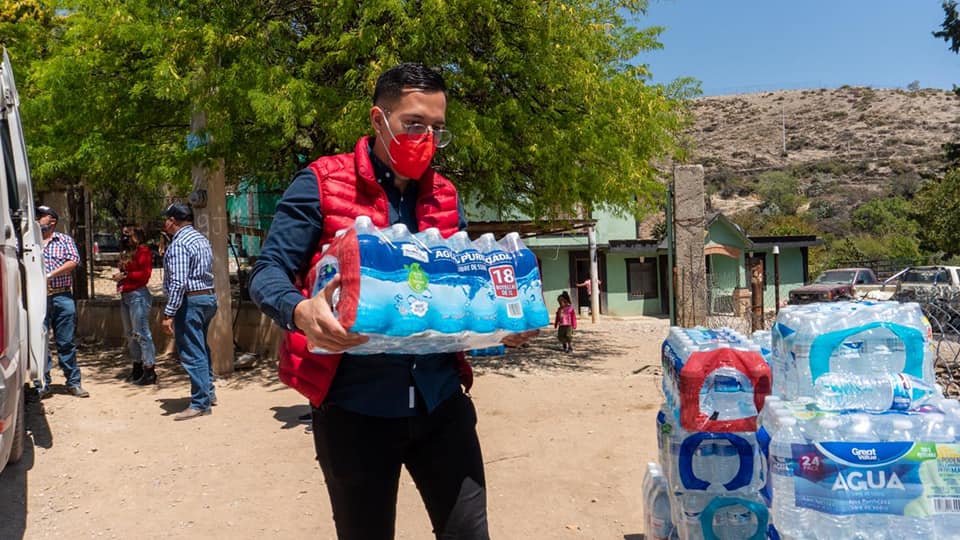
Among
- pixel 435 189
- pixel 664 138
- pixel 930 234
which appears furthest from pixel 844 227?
pixel 435 189

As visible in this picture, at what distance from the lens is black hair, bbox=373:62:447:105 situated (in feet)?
7.24

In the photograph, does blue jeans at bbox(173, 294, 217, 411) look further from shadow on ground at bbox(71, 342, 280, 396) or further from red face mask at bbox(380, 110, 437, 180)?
red face mask at bbox(380, 110, 437, 180)

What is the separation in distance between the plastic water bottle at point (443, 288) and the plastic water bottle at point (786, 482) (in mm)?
1098

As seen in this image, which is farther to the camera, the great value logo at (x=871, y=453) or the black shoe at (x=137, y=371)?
the black shoe at (x=137, y=371)

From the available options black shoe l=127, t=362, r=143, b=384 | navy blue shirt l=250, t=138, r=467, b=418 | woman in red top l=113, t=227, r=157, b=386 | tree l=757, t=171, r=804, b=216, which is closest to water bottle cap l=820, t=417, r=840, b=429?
navy blue shirt l=250, t=138, r=467, b=418

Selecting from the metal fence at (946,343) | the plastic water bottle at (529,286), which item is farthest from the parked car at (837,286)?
the plastic water bottle at (529,286)

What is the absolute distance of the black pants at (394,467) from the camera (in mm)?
2074

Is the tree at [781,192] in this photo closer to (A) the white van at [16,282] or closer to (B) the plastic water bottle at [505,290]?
(A) the white van at [16,282]

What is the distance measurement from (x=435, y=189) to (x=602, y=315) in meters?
26.9

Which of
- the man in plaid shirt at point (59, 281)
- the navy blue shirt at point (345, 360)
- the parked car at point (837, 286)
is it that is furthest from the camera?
the parked car at point (837, 286)

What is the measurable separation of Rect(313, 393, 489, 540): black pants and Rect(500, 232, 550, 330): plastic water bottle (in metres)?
0.35

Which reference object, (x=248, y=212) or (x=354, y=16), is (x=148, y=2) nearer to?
(x=354, y=16)

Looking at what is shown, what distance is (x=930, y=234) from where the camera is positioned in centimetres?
3412

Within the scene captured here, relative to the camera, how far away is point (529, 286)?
2.26 m
